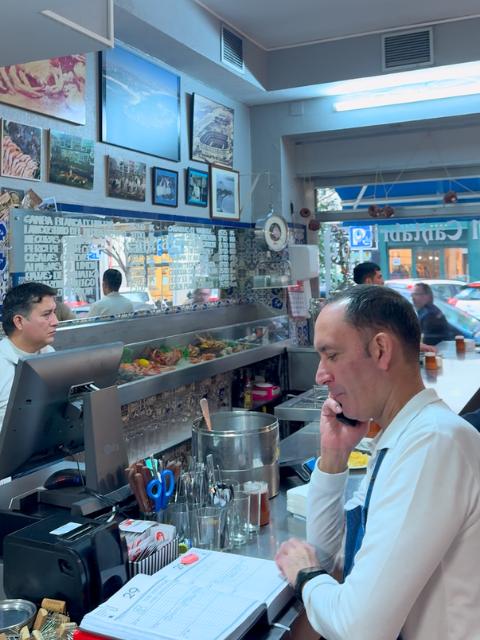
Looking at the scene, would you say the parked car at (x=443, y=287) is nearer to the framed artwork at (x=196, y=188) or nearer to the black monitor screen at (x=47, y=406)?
the framed artwork at (x=196, y=188)

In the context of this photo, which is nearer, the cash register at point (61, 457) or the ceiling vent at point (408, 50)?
the cash register at point (61, 457)

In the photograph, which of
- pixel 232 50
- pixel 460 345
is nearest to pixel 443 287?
pixel 460 345

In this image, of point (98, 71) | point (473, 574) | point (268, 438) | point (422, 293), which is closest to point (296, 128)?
point (422, 293)

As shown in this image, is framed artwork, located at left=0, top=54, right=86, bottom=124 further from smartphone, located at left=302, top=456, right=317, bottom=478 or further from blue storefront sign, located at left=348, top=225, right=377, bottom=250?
blue storefront sign, located at left=348, top=225, right=377, bottom=250

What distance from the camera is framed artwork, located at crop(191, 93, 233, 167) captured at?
511cm

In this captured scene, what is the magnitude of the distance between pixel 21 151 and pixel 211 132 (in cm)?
232

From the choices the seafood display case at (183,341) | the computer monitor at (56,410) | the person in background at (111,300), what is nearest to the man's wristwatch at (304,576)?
the computer monitor at (56,410)

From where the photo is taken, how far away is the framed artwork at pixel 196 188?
16.4ft

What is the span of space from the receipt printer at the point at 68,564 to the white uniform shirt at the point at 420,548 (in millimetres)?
506

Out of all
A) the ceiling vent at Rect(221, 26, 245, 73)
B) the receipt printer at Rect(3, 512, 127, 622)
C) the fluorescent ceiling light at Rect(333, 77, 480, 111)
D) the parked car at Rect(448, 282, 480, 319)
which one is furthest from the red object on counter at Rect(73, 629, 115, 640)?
the parked car at Rect(448, 282, 480, 319)

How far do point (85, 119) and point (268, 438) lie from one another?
8.19ft

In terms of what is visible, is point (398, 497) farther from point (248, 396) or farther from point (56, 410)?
point (248, 396)

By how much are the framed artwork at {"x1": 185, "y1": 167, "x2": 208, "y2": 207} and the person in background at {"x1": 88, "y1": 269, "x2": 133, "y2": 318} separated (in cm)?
115

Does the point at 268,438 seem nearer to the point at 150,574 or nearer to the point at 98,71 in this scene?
the point at 150,574
